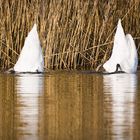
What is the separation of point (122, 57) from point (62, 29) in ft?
7.22

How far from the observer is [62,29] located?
678 inches

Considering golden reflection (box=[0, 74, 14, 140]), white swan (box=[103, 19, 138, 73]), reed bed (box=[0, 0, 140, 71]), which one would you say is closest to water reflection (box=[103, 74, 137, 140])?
golden reflection (box=[0, 74, 14, 140])

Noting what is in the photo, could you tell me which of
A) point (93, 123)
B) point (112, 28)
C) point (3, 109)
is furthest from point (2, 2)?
point (93, 123)

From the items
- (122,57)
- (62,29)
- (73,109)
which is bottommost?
(73,109)

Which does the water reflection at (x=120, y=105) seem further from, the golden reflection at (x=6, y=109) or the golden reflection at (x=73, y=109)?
the golden reflection at (x=6, y=109)

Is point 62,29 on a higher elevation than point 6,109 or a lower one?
higher

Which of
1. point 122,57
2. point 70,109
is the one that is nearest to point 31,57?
point 122,57

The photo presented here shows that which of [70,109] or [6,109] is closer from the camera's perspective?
[70,109]

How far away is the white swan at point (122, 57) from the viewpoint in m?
15.3

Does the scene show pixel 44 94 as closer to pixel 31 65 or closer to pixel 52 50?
pixel 31 65

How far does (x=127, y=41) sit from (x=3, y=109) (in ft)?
23.6

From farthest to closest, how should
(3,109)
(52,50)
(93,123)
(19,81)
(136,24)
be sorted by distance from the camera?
1. (136,24)
2. (52,50)
3. (19,81)
4. (3,109)
5. (93,123)

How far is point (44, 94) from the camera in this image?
34.7 feet

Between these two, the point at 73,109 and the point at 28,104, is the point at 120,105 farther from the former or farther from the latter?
the point at 28,104
